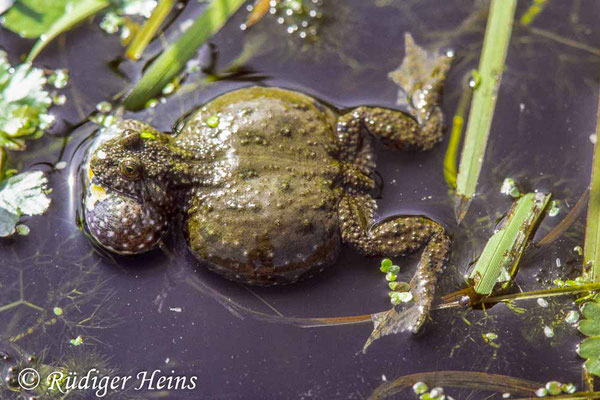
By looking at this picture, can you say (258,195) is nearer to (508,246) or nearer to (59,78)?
(508,246)

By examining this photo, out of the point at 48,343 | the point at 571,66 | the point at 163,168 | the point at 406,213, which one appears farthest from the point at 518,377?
the point at 48,343

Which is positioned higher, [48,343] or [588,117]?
[588,117]

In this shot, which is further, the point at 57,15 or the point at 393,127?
the point at 57,15

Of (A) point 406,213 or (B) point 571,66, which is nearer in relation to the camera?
(A) point 406,213

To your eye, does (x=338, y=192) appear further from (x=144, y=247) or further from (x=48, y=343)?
(x=48, y=343)

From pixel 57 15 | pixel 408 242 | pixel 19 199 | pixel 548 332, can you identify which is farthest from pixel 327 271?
pixel 57 15

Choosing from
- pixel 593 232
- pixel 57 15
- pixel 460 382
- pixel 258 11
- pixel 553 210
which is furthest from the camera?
Result: pixel 258 11
